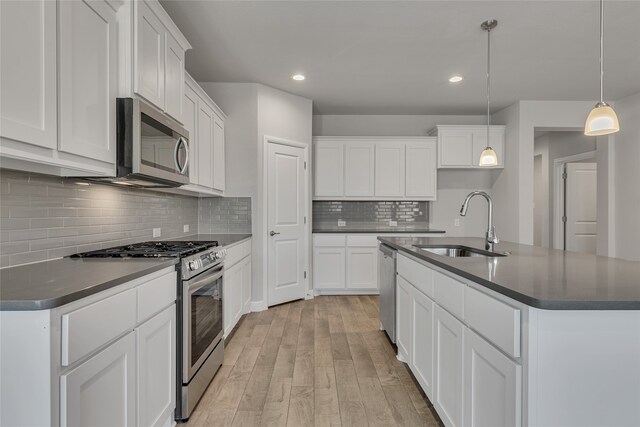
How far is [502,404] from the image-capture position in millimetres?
1205

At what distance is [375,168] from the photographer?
504 centimetres

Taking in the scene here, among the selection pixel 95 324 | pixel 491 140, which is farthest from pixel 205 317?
pixel 491 140

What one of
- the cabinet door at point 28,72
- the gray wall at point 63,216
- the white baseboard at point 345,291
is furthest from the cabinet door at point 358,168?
the cabinet door at point 28,72

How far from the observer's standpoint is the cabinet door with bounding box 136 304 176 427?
59.9 inches

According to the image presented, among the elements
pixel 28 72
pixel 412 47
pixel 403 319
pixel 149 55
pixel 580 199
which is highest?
pixel 412 47

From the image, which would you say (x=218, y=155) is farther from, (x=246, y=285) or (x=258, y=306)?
(x=258, y=306)

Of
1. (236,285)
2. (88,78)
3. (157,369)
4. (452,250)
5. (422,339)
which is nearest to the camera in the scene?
(88,78)

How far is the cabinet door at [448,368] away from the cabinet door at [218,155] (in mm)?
2635

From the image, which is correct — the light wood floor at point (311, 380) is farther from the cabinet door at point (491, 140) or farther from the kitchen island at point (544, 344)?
the cabinet door at point (491, 140)

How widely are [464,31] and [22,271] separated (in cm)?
336

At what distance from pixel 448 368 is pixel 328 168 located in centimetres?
363

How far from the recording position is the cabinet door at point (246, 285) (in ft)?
12.0

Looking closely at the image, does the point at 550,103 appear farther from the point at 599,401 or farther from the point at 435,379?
the point at 599,401

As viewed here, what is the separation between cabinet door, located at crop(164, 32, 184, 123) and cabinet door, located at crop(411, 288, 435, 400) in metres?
2.02
